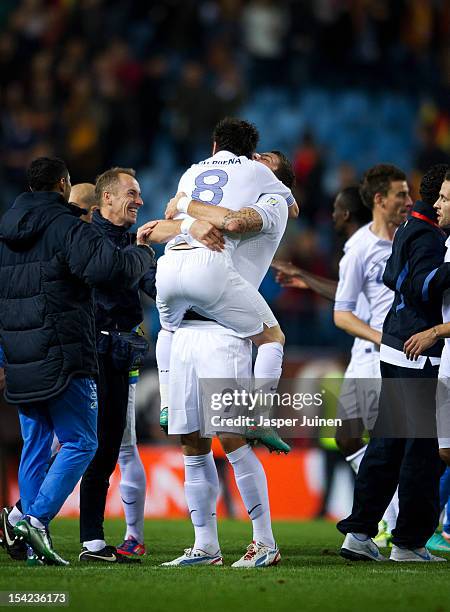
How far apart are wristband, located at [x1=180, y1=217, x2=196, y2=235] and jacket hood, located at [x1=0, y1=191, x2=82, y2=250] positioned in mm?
604

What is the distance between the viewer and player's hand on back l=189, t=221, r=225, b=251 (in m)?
6.64

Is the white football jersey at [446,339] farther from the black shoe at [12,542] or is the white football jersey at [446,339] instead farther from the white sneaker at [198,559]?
the black shoe at [12,542]

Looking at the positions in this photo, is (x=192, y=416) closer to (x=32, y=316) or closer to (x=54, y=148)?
(x=32, y=316)

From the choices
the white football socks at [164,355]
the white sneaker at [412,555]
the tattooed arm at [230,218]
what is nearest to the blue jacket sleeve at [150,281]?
the white football socks at [164,355]

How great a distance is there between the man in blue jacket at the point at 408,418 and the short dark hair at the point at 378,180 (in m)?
1.40

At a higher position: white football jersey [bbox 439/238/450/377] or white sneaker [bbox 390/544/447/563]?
white football jersey [bbox 439/238/450/377]

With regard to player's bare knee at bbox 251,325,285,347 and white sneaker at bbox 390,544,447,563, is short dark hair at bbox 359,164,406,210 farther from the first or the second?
white sneaker at bbox 390,544,447,563

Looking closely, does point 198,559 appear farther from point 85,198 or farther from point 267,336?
point 85,198

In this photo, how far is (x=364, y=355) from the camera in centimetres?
903

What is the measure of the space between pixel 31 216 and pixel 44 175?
28 centimetres

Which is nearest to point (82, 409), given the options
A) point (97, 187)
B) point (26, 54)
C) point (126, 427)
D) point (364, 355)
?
point (126, 427)

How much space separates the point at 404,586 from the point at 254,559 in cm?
104

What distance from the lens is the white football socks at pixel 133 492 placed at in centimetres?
776

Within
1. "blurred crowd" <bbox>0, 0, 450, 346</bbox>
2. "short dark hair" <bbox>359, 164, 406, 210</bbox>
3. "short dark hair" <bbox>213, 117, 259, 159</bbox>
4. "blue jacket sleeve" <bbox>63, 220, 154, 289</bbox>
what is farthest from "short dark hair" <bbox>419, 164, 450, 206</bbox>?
"blurred crowd" <bbox>0, 0, 450, 346</bbox>
